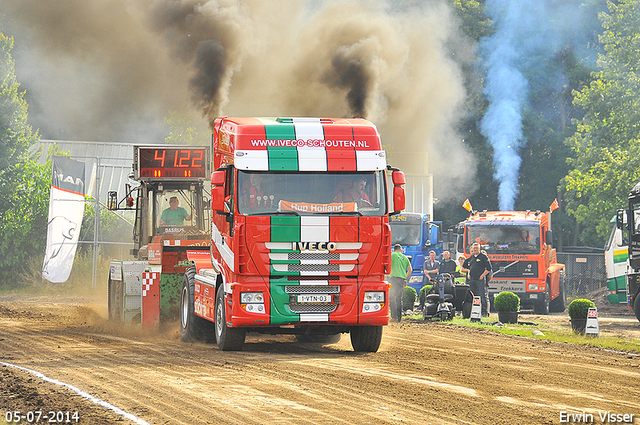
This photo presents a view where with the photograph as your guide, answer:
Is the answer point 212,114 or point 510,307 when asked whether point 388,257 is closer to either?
point 510,307

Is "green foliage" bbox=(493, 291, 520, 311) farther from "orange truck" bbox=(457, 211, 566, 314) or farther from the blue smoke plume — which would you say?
the blue smoke plume

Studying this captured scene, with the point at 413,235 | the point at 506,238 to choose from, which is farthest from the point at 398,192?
the point at 413,235

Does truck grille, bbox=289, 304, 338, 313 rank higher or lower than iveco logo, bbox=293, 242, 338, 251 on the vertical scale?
lower

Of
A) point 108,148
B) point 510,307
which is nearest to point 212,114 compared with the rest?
point 510,307

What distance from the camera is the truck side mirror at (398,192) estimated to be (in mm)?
12203

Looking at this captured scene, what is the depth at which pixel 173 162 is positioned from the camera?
17203 mm

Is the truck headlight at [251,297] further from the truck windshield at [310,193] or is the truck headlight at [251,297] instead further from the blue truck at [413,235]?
the blue truck at [413,235]

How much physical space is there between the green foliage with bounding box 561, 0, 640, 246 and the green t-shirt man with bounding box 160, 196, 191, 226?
20.4 metres

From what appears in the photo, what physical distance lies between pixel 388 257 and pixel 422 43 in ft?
51.9

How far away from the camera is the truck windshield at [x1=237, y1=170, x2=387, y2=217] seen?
476 inches

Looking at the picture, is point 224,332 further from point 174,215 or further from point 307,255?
point 174,215

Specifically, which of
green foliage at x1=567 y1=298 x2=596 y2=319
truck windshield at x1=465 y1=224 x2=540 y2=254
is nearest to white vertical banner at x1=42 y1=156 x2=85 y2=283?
truck windshield at x1=465 y1=224 x2=540 y2=254

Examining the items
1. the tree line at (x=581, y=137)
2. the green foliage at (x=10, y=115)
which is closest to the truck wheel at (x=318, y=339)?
the tree line at (x=581, y=137)

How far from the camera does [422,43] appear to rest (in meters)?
26.8
